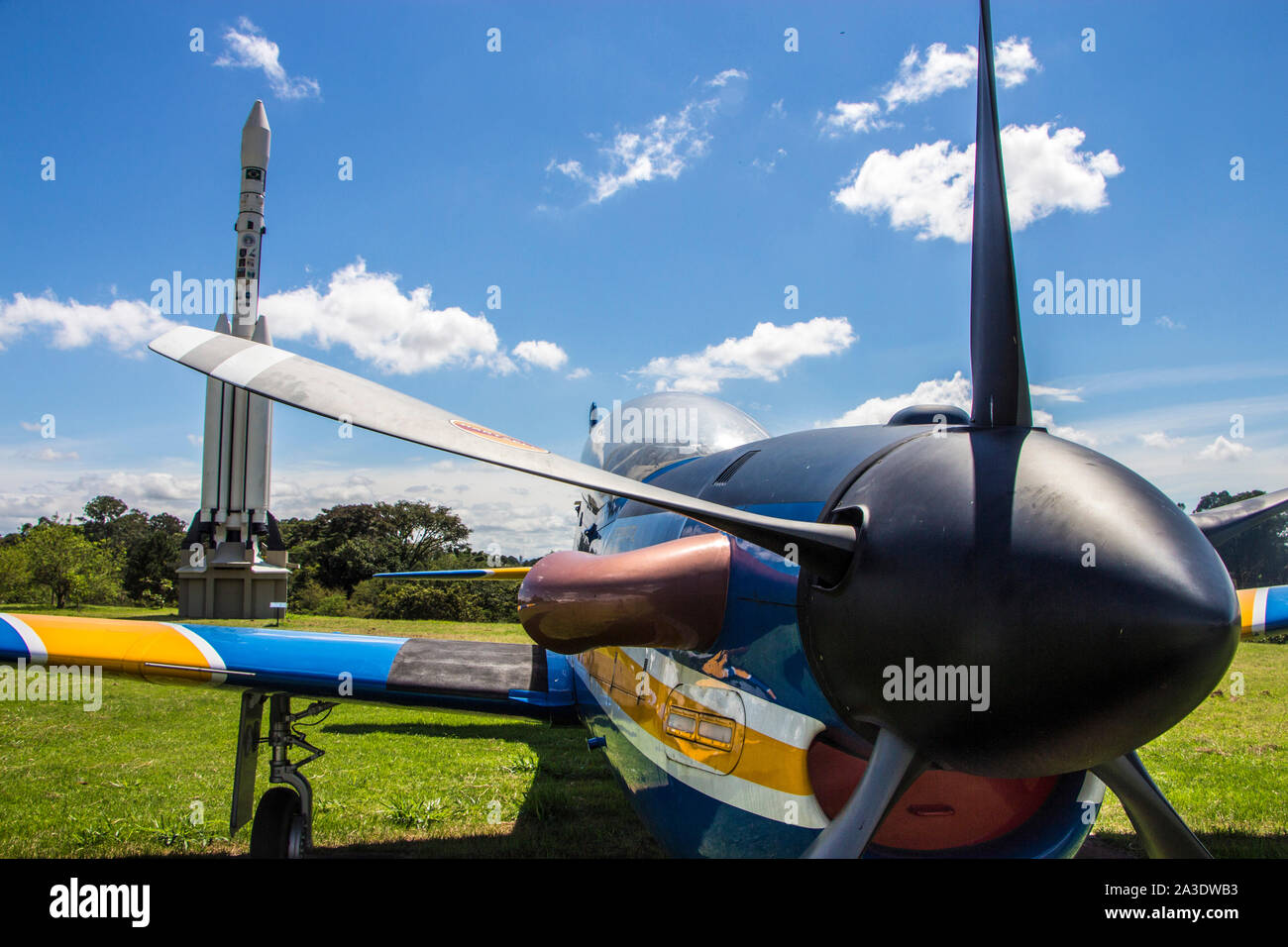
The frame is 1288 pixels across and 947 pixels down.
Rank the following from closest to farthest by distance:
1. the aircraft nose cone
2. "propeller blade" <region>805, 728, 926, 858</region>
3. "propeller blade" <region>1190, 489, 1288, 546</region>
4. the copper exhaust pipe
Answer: the aircraft nose cone
"propeller blade" <region>805, 728, 926, 858</region>
the copper exhaust pipe
"propeller blade" <region>1190, 489, 1288, 546</region>

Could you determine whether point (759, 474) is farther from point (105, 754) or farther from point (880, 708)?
point (105, 754)

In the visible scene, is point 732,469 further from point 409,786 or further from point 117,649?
point 409,786

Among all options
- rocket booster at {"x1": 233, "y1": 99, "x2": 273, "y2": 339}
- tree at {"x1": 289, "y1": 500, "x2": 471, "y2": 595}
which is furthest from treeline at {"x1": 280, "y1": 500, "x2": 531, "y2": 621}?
rocket booster at {"x1": 233, "y1": 99, "x2": 273, "y2": 339}

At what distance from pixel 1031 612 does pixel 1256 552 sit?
1118 centimetres

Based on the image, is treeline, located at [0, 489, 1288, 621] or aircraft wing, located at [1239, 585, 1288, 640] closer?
aircraft wing, located at [1239, 585, 1288, 640]

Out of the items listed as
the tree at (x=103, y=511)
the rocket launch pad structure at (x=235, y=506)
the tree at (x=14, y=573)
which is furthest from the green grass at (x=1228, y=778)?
the tree at (x=103, y=511)

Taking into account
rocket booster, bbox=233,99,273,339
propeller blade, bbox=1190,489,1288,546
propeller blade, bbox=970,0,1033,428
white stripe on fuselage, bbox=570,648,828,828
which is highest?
rocket booster, bbox=233,99,273,339

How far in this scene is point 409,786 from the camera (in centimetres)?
718

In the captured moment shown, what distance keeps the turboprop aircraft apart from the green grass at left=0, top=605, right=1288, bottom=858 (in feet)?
9.53

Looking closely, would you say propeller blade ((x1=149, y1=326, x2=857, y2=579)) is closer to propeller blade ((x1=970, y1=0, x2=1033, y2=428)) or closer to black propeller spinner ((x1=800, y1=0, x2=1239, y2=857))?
black propeller spinner ((x1=800, y1=0, x2=1239, y2=857))

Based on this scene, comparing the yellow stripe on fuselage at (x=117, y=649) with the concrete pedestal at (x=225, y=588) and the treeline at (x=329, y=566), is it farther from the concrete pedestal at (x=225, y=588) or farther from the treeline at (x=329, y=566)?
the concrete pedestal at (x=225, y=588)

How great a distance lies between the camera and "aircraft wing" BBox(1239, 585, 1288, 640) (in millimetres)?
5230

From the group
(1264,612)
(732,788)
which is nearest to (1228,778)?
(1264,612)
